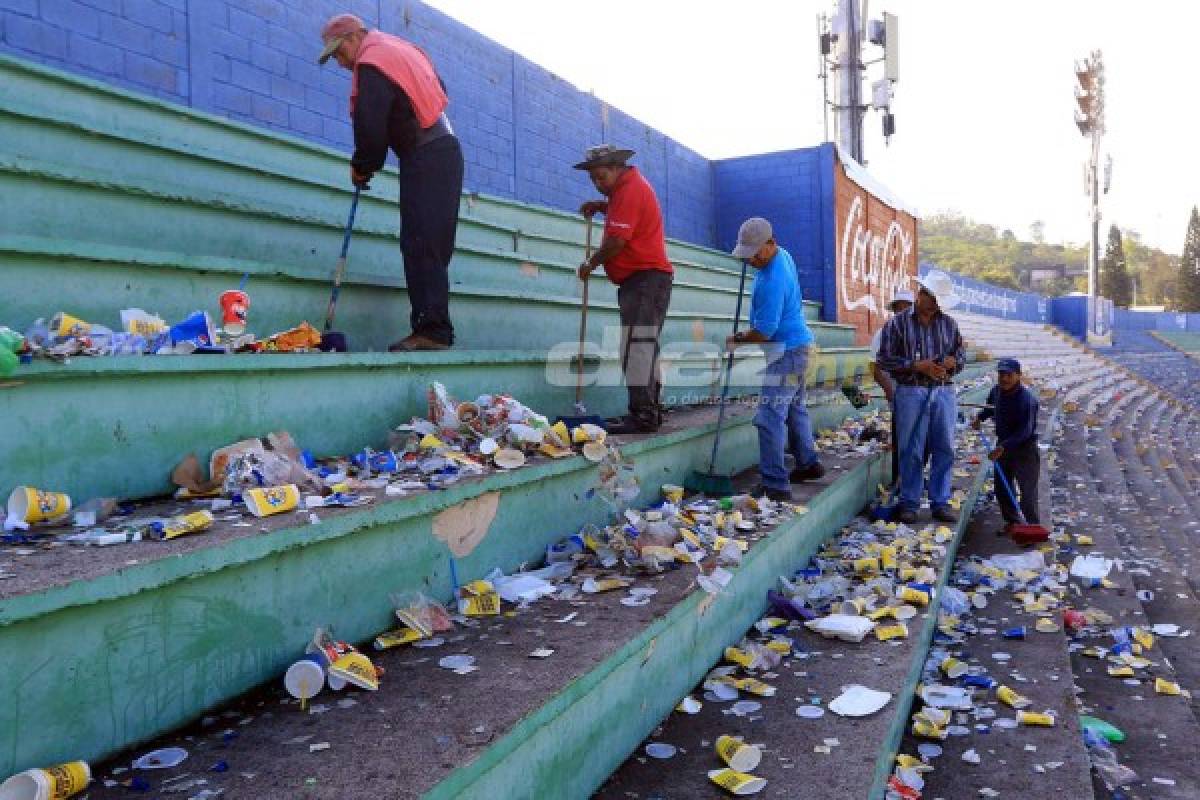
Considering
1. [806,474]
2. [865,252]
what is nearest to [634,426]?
[806,474]

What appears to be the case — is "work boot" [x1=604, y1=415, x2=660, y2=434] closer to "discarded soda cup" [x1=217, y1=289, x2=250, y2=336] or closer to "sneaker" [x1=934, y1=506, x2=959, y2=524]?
"discarded soda cup" [x1=217, y1=289, x2=250, y2=336]

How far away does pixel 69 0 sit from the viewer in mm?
3914

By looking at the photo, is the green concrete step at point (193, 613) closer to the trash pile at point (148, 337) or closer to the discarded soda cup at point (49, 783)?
the discarded soda cup at point (49, 783)

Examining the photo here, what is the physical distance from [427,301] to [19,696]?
2.37 m

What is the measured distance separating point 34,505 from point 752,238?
11.9 feet

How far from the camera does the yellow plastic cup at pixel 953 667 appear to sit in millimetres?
3391

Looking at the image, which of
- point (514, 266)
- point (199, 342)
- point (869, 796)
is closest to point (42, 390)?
point (199, 342)

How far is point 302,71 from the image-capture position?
5336 millimetres

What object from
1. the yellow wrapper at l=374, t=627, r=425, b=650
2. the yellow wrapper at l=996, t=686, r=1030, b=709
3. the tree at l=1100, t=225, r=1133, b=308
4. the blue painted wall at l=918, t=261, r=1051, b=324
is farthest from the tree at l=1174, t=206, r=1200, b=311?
→ the yellow wrapper at l=374, t=627, r=425, b=650

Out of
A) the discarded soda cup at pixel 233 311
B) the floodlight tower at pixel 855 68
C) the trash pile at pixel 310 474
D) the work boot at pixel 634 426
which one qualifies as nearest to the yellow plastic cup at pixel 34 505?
the trash pile at pixel 310 474

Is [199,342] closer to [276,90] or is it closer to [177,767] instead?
[177,767]

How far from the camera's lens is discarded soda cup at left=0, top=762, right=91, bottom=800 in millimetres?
1356

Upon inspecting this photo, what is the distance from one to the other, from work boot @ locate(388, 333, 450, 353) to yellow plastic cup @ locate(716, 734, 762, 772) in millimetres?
2070

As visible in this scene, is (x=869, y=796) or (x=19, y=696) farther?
(x=869, y=796)
